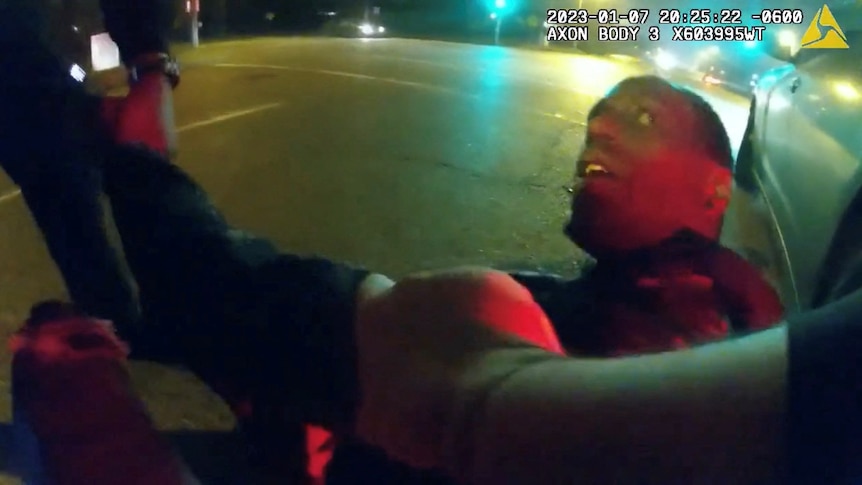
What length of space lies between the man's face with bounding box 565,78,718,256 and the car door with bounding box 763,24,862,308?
0.99 metres

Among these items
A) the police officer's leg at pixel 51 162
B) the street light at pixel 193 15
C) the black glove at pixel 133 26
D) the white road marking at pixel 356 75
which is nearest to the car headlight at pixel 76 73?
the police officer's leg at pixel 51 162

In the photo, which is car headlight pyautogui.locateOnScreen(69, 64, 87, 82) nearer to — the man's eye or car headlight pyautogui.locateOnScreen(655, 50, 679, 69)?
the man's eye

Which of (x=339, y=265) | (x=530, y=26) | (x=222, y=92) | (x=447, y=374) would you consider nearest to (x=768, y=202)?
(x=339, y=265)

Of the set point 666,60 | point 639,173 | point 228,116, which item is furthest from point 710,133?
point 666,60

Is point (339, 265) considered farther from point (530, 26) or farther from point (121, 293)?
point (530, 26)

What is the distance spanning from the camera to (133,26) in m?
1.83

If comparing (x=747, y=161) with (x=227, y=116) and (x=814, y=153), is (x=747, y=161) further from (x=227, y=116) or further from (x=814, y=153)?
(x=227, y=116)

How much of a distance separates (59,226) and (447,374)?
275 cm

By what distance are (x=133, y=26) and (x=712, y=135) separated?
0.98 m

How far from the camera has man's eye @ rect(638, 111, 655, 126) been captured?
1580 mm

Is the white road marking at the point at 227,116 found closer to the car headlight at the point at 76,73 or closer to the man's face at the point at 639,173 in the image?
the car headlight at the point at 76,73

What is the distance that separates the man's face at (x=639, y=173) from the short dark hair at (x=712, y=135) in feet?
0.03

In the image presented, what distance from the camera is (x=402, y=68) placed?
18.7m

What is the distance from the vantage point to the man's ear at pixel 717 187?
1.56 m
